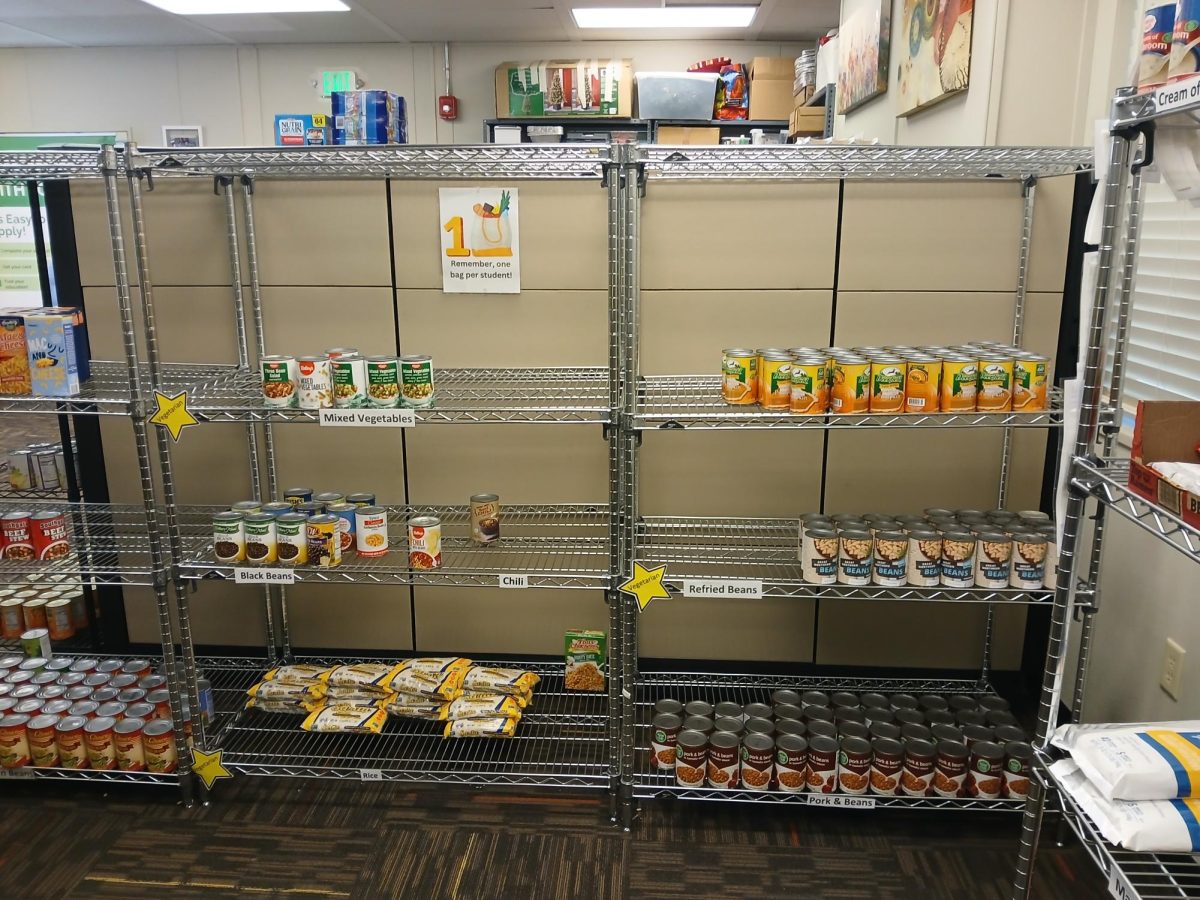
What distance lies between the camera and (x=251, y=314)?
2646mm

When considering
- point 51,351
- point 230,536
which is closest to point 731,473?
point 230,536

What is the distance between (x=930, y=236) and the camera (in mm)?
2469

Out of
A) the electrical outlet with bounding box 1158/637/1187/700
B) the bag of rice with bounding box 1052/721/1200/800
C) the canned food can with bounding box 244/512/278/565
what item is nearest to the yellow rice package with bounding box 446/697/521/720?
the canned food can with bounding box 244/512/278/565

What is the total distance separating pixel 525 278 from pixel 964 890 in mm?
2013

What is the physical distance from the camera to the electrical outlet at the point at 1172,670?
1992 millimetres

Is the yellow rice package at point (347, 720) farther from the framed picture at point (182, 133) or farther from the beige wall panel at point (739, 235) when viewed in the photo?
the framed picture at point (182, 133)

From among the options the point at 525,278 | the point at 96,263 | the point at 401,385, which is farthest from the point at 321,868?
the point at 96,263

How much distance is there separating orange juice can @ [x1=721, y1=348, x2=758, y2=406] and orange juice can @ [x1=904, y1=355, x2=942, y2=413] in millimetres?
358

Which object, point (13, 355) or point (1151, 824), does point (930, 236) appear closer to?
point (1151, 824)

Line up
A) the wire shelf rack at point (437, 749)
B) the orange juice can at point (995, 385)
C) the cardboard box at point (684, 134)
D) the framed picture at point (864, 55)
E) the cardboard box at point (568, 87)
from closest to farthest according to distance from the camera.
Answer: the orange juice can at point (995, 385) < the wire shelf rack at point (437, 749) < the framed picture at point (864, 55) < the cardboard box at point (684, 134) < the cardboard box at point (568, 87)

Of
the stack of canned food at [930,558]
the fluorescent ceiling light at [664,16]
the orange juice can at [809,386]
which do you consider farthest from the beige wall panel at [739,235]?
the fluorescent ceiling light at [664,16]

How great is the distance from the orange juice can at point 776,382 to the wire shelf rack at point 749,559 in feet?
1.42

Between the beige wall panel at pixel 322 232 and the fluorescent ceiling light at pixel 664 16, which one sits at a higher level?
the fluorescent ceiling light at pixel 664 16

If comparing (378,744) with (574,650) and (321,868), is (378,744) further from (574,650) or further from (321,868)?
(574,650)
